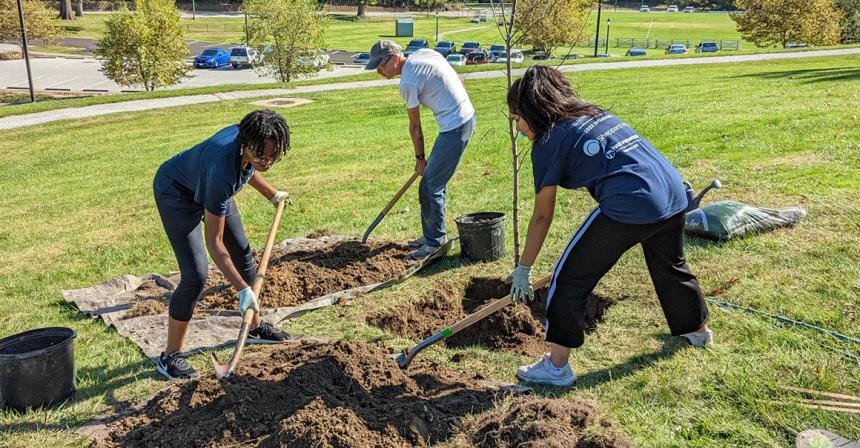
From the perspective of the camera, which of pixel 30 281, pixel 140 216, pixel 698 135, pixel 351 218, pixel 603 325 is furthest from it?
pixel 698 135

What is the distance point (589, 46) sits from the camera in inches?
2169

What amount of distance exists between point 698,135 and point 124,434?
883cm

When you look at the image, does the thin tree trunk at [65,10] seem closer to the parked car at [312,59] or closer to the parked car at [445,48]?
the parked car at [445,48]

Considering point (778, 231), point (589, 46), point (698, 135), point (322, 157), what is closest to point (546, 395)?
point (778, 231)

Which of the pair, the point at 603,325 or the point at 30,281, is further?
the point at 30,281

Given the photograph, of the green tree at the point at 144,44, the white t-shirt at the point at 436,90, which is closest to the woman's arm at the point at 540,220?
the white t-shirt at the point at 436,90

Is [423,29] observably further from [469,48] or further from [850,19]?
[850,19]

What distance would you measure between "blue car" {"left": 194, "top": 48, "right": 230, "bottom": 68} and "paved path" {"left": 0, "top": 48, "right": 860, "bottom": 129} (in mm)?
21102

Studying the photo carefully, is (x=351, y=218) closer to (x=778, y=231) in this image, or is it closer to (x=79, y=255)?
(x=79, y=255)

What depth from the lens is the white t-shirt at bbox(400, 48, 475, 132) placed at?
6.00m

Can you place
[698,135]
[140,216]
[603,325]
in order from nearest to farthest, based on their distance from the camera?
[603,325] < [140,216] < [698,135]

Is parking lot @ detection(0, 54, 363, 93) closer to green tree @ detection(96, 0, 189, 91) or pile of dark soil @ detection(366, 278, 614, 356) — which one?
green tree @ detection(96, 0, 189, 91)

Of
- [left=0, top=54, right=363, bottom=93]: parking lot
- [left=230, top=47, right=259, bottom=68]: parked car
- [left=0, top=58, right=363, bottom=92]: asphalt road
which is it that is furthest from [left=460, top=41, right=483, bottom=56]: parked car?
[left=230, top=47, right=259, bottom=68]: parked car

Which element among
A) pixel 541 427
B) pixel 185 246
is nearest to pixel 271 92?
pixel 185 246
